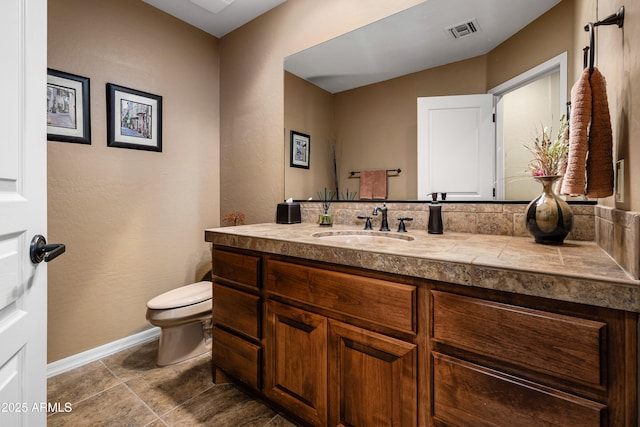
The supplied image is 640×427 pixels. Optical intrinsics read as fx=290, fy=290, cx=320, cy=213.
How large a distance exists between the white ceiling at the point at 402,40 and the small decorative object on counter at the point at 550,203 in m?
0.55

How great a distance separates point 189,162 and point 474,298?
7.73 feet

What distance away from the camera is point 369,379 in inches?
40.1

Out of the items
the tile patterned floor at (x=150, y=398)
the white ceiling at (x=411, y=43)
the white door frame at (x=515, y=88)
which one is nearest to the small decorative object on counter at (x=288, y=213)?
the white ceiling at (x=411, y=43)

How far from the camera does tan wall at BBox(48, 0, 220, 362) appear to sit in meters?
1.82

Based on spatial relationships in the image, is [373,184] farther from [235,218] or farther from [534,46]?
[235,218]

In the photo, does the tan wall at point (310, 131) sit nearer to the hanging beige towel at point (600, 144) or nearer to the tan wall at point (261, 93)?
the tan wall at point (261, 93)

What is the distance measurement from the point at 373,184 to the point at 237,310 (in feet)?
3.42

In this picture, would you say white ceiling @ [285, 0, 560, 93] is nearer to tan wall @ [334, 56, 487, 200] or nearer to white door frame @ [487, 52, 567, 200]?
tan wall @ [334, 56, 487, 200]

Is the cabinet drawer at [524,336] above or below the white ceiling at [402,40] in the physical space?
below

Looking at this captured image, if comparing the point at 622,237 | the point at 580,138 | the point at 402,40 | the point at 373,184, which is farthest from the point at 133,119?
the point at 622,237

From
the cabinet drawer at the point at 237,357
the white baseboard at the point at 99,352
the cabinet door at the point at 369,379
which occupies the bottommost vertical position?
the white baseboard at the point at 99,352

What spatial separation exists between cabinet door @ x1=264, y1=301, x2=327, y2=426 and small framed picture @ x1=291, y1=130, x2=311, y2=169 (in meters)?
1.09

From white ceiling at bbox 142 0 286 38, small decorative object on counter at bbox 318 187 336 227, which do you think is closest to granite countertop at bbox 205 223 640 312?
small decorative object on counter at bbox 318 187 336 227

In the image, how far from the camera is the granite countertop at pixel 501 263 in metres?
0.65
